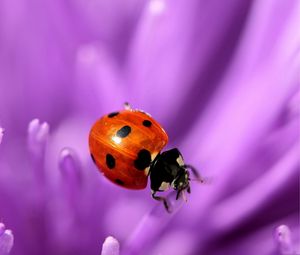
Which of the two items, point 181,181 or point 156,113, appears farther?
point 156,113

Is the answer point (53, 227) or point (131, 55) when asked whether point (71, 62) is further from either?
point (53, 227)

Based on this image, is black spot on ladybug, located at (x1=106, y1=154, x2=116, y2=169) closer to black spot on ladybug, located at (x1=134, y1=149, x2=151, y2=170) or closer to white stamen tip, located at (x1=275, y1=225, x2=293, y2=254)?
black spot on ladybug, located at (x1=134, y1=149, x2=151, y2=170)

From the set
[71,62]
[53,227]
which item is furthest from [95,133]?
[71,62]

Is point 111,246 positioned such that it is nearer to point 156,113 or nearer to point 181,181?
point 181,181

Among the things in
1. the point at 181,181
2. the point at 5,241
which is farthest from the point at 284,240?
the point at 5,241

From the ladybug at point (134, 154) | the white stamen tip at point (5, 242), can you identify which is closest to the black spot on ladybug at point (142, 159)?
the ladybug at point (134, 154)

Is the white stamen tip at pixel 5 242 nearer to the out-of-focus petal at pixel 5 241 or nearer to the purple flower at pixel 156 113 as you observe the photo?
the out-of-focus petal at pixel 5 241
